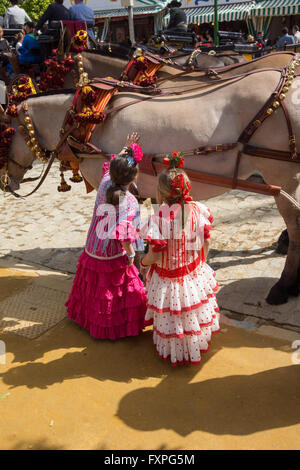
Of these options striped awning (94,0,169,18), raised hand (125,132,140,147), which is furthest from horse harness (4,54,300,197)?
striped awning (94,0,169,18)

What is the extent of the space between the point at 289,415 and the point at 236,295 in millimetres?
1643

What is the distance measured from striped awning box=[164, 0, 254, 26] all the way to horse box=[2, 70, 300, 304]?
16.6 m

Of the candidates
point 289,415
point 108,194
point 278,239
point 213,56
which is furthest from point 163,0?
point 289,415

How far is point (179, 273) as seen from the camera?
3148 millimetres

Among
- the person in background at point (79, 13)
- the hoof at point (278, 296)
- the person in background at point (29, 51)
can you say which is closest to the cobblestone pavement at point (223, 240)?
the hoof at point (278, 296)

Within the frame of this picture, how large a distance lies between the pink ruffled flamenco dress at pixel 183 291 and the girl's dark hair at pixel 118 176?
17.4 inches

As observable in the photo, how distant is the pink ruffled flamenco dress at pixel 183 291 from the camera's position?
10.0 ft

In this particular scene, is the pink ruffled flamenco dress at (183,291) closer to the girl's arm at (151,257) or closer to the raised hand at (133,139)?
the girl's arm at (151,257)

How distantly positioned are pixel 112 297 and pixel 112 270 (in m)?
0.23

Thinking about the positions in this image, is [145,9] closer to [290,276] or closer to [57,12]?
[57,12]

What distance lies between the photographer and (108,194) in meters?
3.31
